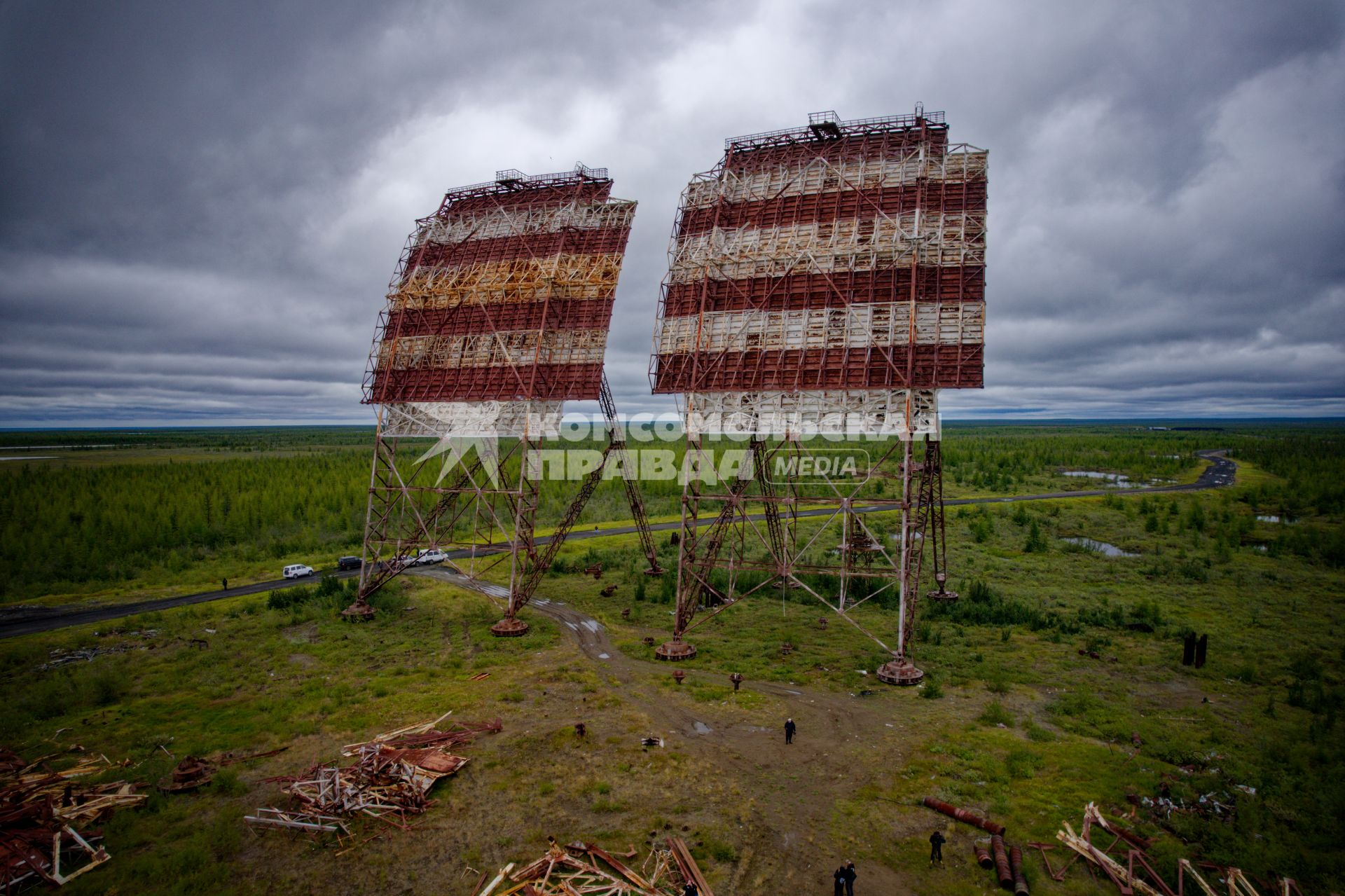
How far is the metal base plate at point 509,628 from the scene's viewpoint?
91.5 feet

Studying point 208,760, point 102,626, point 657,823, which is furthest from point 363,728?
point 102,626

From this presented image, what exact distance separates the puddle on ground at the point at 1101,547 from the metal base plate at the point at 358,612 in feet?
146

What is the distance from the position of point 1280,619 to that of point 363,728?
3735 cm

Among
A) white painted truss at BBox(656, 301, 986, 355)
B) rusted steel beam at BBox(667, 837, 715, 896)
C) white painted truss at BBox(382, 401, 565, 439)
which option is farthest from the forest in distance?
rusted steel beam at BBox(667, 837, 715, 896)

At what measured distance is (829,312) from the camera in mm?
25000

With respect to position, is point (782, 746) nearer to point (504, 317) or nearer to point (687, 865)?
point (687, 865)

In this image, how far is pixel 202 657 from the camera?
82.7 feet

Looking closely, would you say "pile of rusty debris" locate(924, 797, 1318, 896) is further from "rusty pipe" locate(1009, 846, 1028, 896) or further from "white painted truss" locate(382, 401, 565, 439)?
"white painted truss" locate(382, 401, 565, 439)

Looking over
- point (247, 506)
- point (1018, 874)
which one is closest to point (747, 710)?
point (1018, 874)

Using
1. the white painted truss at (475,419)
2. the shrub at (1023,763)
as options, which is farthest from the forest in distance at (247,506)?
the shrub at (1023,763)

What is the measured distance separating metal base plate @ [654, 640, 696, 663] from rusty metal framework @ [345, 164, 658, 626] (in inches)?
281

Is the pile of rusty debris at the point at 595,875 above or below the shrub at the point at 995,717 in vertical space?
above

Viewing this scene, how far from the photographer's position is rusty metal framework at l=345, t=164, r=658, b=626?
95.9 feet

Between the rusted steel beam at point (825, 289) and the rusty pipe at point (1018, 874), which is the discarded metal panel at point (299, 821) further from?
the rusted steel beam at point (825, 289)
